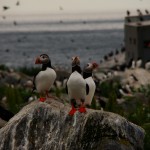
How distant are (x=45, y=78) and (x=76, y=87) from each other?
142 centimetres

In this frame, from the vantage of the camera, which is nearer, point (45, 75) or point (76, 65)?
point (76, 65)

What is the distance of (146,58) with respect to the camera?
197 ft

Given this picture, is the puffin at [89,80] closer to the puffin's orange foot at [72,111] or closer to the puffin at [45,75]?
the puffin at [45,75]

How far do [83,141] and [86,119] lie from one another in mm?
516

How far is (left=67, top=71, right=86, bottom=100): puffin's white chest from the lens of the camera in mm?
14164

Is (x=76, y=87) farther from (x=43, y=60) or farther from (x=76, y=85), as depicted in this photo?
(x=43, y=60)

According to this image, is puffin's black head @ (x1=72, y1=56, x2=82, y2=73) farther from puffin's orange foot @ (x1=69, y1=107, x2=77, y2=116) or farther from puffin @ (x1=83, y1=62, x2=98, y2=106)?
puffin @ (x1=83, y1=62, x2=98, y2=106)

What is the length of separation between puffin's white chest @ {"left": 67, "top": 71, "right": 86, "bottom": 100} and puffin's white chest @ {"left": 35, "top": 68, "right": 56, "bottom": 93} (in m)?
1.11

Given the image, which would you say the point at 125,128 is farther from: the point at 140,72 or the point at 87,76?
the point at 140,72

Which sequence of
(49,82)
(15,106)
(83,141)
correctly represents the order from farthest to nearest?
1. (15,106)
2. (49,82)
3. (83,141)

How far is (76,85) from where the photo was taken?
1420cm

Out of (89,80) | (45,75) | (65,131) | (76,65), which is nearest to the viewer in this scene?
(65,131)

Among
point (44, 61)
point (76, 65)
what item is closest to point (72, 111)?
point (76, 65)

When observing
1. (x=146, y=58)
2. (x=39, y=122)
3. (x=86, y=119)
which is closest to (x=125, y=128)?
(x=86, y=119)
